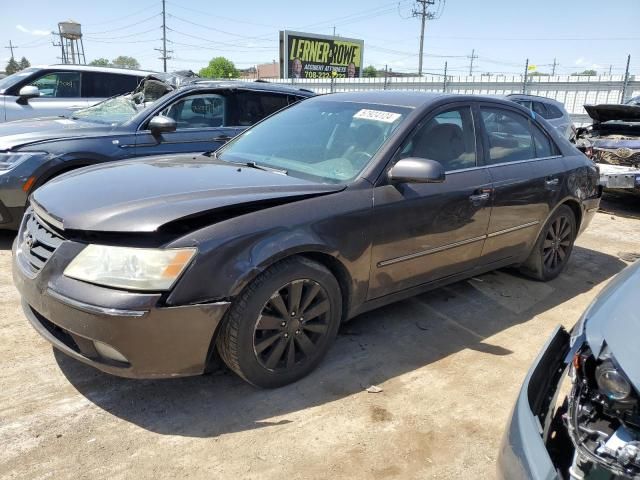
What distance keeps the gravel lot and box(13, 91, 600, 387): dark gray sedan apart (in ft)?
0.87

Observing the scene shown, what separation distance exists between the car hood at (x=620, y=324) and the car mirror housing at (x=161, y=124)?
427cm

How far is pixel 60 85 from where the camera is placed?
851cm

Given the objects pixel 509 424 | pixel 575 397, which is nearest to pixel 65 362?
pixel 509 424

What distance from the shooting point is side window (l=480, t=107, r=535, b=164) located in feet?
12.9

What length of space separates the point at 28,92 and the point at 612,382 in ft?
28.7

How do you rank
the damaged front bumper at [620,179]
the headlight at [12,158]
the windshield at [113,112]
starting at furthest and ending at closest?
the damaged front bumper at [620,179] → the windshield at [113,112] → the headlight at [12,158]

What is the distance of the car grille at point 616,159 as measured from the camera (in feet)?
25.1

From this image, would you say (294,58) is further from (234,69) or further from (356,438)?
(356,438)


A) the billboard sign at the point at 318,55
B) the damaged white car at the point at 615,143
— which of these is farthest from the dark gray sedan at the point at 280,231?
the billboard sign at the point at 318,55

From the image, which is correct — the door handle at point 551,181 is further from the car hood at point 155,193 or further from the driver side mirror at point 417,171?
the car hood at point 155,193

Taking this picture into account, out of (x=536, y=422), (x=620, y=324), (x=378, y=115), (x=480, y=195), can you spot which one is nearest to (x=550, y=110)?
(x=480, y=195)

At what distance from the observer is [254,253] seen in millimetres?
2525

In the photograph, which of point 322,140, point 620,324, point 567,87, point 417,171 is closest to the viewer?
point 620,324

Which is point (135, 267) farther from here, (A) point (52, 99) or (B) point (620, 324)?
(A) point (52, 99)
